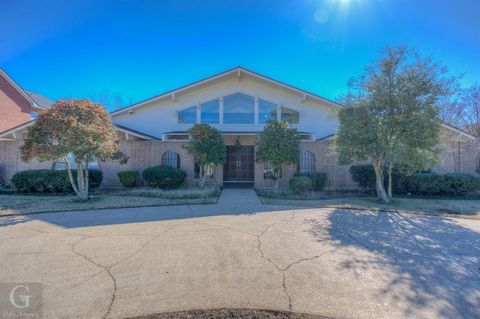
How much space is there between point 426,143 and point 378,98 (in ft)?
7.81

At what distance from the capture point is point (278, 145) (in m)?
11.8

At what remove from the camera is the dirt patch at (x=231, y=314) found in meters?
2.59

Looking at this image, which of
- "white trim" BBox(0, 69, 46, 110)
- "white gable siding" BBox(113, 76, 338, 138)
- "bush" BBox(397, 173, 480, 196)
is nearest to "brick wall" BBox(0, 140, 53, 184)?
"white gable siding" BBox(113, 76, 338, 138)

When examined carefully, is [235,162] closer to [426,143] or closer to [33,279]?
[426,143]

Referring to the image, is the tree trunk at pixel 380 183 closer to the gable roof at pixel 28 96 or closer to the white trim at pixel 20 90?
the gable roof at pixel 28 96

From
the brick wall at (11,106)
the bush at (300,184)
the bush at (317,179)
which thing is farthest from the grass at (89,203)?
the brick wall at (11,106)

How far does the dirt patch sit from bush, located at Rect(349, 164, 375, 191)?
1124 centimetres

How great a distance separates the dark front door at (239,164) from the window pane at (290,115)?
3344 millimetres

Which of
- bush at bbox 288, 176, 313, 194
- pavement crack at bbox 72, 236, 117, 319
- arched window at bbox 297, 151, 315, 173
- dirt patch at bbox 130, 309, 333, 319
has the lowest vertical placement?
dirt patch at bbox 130, 309, 333, 319

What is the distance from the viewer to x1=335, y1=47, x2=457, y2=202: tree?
28.2 ft

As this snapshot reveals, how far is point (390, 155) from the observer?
358 inches

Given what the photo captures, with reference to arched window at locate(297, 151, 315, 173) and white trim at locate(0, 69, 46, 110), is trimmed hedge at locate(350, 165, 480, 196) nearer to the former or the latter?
arched window at locate(297, 151, 315, 173)

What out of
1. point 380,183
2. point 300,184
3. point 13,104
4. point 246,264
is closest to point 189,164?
point 300,184

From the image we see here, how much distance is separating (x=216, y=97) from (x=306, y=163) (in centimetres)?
769
